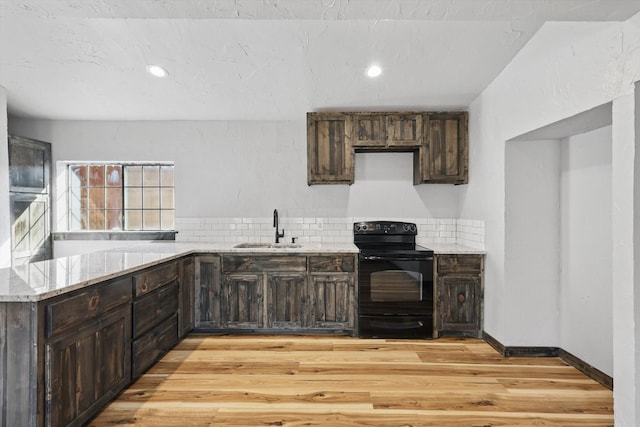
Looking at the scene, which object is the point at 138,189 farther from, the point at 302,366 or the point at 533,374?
the point at 533,374

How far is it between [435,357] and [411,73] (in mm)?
2421

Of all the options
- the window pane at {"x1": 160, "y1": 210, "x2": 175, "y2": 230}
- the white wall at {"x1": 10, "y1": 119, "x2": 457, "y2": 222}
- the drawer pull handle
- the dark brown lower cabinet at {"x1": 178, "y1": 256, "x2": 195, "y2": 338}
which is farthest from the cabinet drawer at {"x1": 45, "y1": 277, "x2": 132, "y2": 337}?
the window pane at {"x1": 160, "y1": 210, "x2": 175, "y2": 230}

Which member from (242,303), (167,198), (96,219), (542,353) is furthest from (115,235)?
(542,353)

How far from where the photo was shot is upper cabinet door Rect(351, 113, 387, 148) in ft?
12.7

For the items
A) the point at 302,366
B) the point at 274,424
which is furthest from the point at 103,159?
the point at 274,424

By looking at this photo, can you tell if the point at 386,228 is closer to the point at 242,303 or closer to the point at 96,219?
the point at 242,303

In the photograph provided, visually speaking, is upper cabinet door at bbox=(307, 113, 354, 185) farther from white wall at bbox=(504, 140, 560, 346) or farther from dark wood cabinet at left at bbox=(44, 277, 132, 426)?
dark wood cabinet at left at bbox=(44, 277, 132, 426)

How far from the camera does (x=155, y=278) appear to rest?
9.47ft

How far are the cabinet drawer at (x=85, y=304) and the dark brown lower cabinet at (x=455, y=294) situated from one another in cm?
265

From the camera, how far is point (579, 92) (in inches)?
90.5

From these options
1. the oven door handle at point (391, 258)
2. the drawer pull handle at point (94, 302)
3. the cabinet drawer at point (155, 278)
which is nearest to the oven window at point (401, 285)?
the oven door handle at point (391, 258)

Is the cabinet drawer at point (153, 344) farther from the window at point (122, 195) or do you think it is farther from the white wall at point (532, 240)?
the white wall at point (532, 240)

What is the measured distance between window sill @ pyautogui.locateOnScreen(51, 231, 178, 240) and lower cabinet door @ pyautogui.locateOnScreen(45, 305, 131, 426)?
6.24 feet

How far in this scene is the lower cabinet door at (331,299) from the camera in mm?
3637
